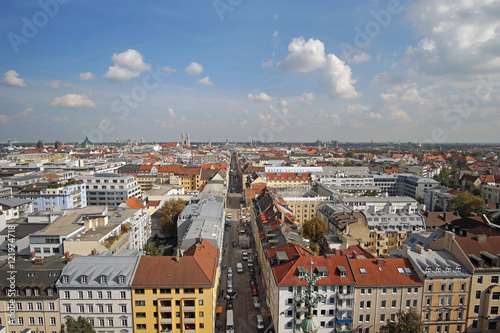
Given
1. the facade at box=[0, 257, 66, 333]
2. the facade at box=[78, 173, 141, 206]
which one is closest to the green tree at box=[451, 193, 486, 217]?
the facade at box=[0, 257, 66, 333]

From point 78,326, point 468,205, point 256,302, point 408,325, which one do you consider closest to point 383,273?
point 408,325

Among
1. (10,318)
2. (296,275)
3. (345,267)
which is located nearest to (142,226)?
(10,318)

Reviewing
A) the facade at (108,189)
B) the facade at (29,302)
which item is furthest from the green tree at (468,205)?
the facade at (108,189)

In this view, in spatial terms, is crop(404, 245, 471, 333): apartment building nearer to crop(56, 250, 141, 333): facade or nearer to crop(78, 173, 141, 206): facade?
crop(56, 250, 141, 333): facade

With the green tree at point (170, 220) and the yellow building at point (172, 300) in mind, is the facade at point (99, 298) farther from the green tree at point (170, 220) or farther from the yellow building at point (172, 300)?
the green tree at point (170, 220)

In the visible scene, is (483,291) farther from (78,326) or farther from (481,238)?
(78,326)
